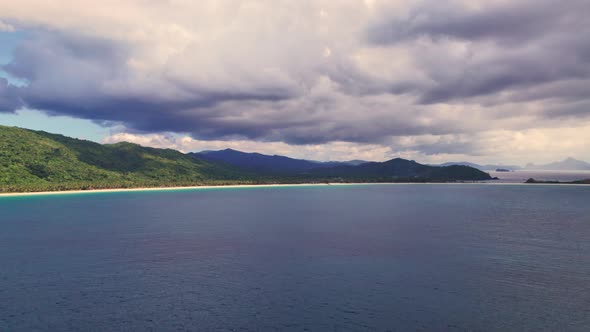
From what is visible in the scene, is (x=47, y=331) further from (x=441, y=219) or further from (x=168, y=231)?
(x=441, y=219)

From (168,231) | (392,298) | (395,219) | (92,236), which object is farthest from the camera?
(395,219)

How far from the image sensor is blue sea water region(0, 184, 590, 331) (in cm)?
3897

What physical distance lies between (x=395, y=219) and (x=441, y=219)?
51.5 ft

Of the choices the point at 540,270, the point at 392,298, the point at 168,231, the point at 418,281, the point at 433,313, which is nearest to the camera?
the point at 433,313

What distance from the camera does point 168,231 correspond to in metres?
97.3

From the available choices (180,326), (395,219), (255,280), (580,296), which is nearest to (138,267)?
(255,280)

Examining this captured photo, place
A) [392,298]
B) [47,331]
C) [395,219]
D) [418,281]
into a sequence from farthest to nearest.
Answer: [395,219] → [418,281] → [392,298] → [47,331]

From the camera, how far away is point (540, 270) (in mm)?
56938

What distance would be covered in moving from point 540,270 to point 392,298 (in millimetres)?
28838

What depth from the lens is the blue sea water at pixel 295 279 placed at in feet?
128

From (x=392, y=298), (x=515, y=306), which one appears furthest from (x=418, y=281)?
(x=515, y=306)

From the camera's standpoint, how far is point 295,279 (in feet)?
174

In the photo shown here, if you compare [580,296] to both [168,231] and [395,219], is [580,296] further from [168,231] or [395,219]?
[168,231]

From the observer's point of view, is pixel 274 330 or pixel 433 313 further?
pixel 433 313
